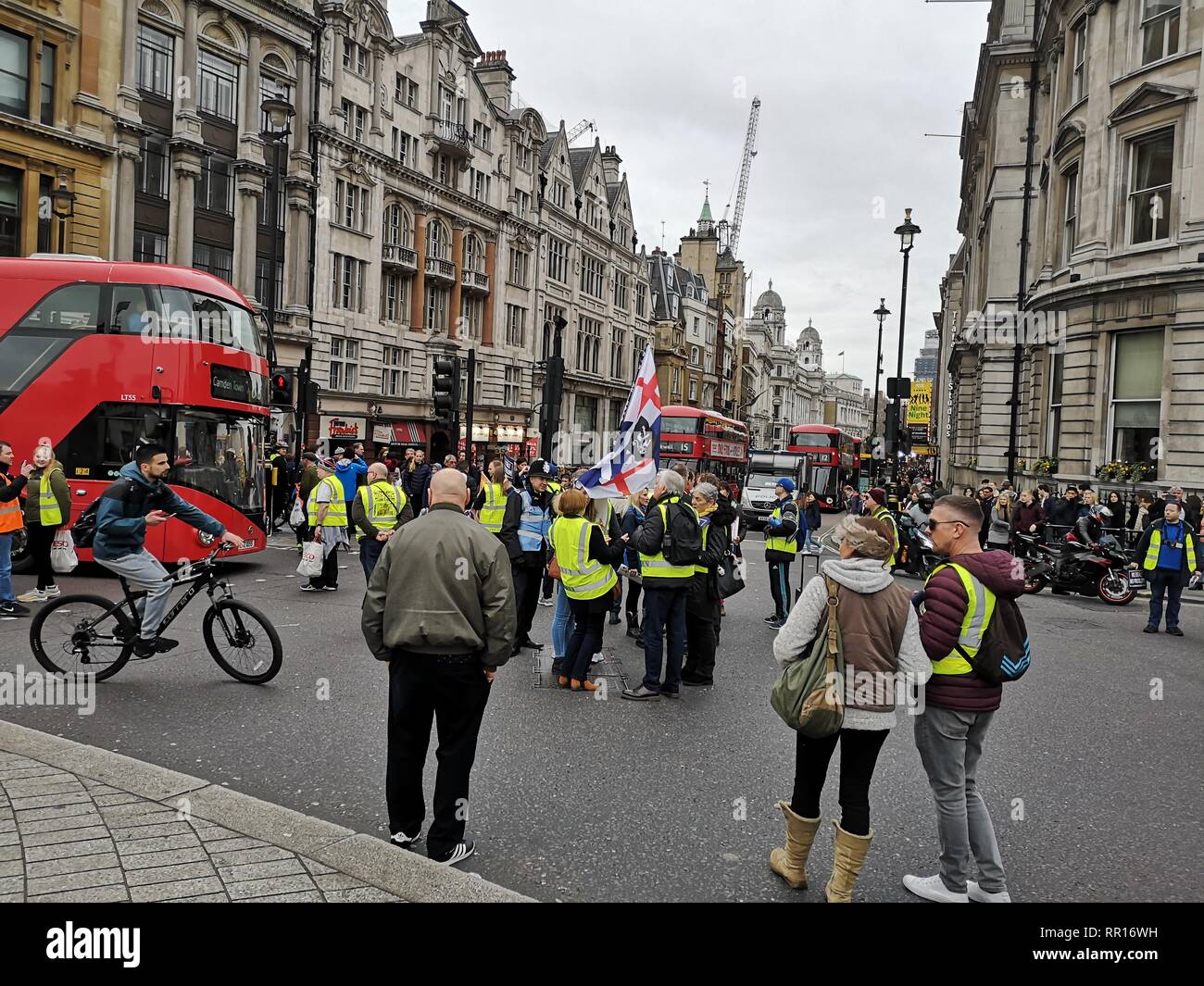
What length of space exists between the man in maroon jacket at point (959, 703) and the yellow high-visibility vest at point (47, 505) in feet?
33.3

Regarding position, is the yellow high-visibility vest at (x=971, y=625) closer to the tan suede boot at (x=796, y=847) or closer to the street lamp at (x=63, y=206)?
the tan suede boot at (x=796, y=847)

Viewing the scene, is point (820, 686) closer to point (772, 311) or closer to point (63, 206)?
point (63, 206)

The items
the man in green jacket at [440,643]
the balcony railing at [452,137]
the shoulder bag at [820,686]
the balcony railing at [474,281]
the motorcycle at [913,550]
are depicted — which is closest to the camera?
the shoulder bag at [820,686]

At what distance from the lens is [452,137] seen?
4309cm

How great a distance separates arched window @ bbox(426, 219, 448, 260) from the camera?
42.2 m

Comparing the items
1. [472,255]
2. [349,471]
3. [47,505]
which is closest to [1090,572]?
[349,471]

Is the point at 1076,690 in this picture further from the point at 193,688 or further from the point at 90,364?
the point at 90,364

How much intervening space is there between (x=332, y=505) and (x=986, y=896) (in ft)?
33.6

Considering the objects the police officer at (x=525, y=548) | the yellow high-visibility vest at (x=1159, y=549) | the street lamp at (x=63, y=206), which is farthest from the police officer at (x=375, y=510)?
the street lamp at (x=63, y=206)

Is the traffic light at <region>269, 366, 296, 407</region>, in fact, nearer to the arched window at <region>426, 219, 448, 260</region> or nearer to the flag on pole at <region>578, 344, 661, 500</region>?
the flag on pole at <region>578, 344, 661, 500</region>

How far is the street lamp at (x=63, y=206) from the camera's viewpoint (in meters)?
22.1

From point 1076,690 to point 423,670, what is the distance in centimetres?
669

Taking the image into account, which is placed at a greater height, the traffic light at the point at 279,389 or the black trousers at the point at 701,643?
the traffic light at the point at 279,389
